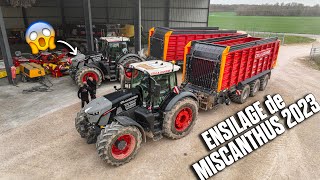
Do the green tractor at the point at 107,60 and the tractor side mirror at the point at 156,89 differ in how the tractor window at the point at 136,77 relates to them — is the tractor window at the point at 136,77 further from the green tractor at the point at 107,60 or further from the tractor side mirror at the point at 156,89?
the green tractor at the point at 107,60

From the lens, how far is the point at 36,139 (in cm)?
754

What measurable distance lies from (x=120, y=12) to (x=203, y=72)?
2077cm

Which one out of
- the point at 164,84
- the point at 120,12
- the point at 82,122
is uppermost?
the point at 120,12

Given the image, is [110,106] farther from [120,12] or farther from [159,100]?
[120,12]

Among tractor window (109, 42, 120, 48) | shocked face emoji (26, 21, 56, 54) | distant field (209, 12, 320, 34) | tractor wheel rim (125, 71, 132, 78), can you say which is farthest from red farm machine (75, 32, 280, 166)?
distant field (209, 12, 320, 34)

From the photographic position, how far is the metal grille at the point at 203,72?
28.3 ft

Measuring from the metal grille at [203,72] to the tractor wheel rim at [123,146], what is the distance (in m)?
4.00

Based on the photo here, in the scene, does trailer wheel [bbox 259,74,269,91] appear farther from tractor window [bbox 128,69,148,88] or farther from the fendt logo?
tractor window [bbox 128,69,148,88]

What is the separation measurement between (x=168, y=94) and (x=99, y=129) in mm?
2258

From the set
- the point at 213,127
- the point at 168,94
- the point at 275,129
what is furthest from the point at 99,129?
the point at 275,129

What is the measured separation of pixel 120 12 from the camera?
2705 cm

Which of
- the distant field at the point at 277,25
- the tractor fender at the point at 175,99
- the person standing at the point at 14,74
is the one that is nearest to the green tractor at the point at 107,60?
the person standing at the point at 14,74

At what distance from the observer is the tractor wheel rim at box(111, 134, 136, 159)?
19.6 feet

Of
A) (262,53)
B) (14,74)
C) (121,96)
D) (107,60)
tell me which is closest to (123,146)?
(121,96)
